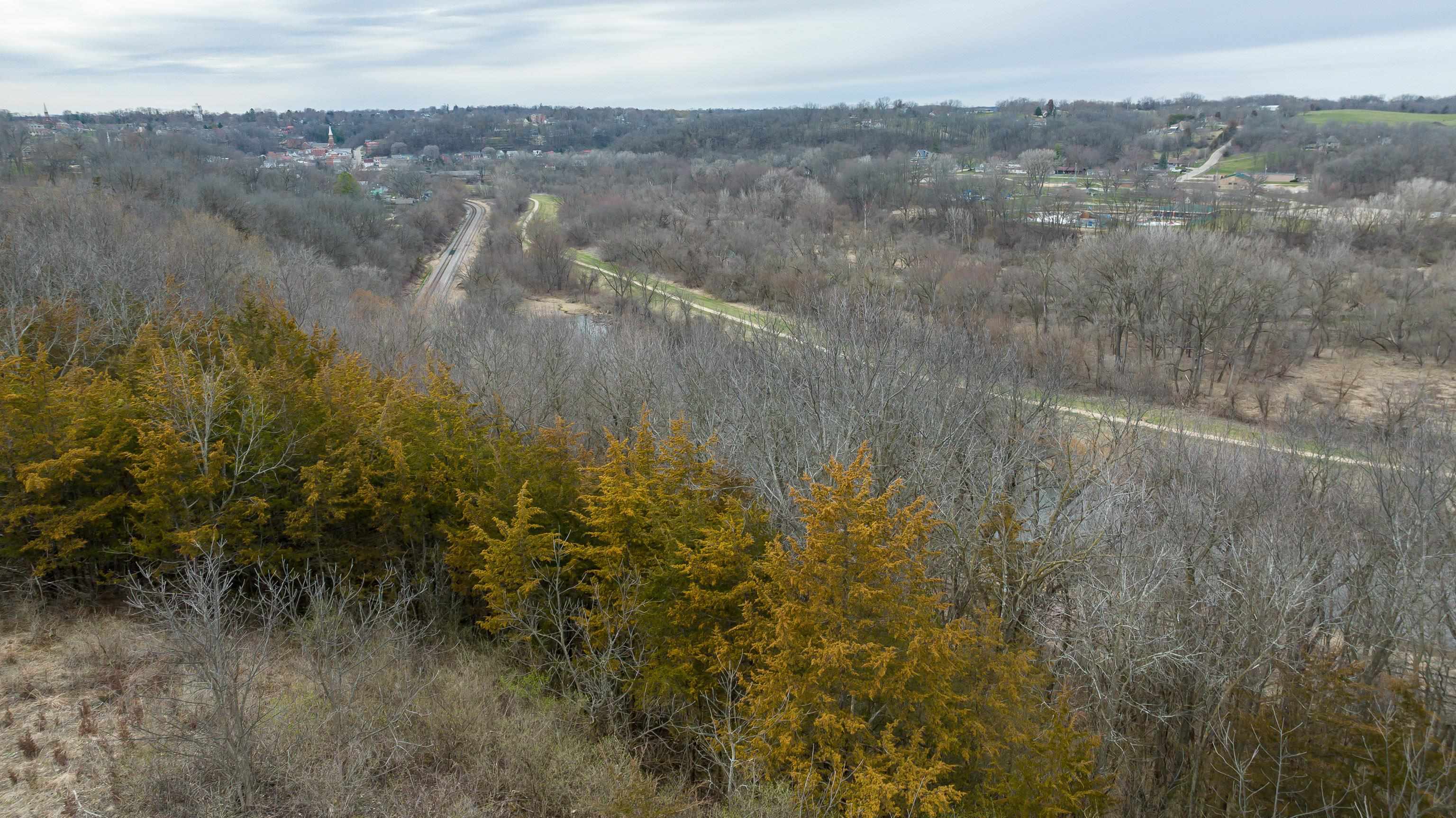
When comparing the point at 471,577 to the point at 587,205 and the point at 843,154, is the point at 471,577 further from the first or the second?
the point at 843,154

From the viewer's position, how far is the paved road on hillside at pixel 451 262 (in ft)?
195

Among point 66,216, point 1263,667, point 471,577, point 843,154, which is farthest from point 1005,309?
point 843,154

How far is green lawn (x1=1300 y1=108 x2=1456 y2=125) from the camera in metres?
134

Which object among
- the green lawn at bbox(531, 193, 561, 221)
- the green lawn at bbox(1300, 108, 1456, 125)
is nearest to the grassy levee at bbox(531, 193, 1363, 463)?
the green lawn at bbox(531, 193, 561, 221)

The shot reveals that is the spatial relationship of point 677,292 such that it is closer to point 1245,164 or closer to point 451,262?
point 451,262

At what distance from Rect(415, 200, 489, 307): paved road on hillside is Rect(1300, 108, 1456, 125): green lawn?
444ft

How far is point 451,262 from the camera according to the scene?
260 ft

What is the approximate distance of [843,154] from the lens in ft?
469

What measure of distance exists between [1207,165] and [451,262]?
114028mm

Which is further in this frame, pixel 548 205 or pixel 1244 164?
pixel 1244 164

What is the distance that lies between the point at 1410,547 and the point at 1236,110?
714 feet

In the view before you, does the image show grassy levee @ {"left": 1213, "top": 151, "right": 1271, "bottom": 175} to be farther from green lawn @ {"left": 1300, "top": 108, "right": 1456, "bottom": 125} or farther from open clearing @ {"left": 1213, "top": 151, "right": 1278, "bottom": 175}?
green lawn @ {"left": 1300, "top": 108, "right": 1456, "bottom": 125}

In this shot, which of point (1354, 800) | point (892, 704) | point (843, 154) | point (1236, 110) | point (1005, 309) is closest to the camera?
point (892, 704)

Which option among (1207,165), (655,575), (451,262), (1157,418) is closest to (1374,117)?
(1207,165)
